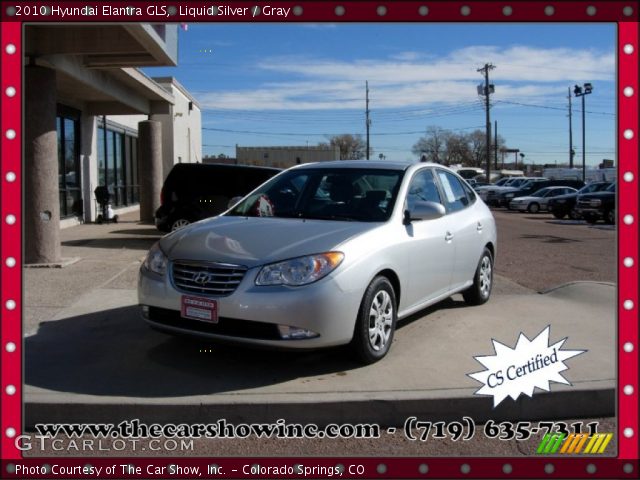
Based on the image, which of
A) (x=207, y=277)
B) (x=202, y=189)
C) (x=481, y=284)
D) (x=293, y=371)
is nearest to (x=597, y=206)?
(x=202, y=189)

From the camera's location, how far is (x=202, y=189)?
13367mm

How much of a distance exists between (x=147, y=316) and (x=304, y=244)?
1383 millimetres

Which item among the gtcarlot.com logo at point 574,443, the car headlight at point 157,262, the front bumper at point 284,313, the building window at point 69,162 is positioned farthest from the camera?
the building window at point 69,162

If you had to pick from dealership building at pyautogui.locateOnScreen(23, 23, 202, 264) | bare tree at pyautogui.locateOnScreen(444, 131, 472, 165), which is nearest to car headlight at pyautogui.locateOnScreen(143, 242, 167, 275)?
dealership building at pyautogui.locateOnScreen(23, 23, 202, 264)

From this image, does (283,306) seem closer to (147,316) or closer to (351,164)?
(147,316)

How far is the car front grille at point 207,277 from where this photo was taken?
458cm

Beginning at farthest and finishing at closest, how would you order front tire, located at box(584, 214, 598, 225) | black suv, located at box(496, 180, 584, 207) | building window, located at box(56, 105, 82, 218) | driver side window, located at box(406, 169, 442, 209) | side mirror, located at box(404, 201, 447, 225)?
black suv, located at box(496, 180, 584, 207)
front tire, located at box(584, 214, 598, 225)
building window, located at box(56, 105, 82, 218)
driver side window, located at box(406, 169, 442, 209)
side mirror, located at box(404, 201, 447, 225)

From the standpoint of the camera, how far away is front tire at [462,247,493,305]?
7.13 meters

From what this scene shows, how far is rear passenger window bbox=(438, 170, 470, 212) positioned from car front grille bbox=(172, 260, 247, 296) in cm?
277

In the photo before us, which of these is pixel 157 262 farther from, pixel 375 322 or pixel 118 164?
pixel 118 164

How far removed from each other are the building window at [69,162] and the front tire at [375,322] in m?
13.6

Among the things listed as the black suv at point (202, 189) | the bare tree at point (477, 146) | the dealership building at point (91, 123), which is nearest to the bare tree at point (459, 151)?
the bare tree at point (477, 146)

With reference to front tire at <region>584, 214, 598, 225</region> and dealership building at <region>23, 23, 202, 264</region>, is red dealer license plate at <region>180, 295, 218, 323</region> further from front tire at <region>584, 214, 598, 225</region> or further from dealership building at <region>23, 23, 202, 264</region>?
front tire at <region>584, 214, 598, 225</region>

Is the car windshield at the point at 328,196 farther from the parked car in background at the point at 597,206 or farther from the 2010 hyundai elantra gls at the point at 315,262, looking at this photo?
the parked car in background at the point at 597,206
